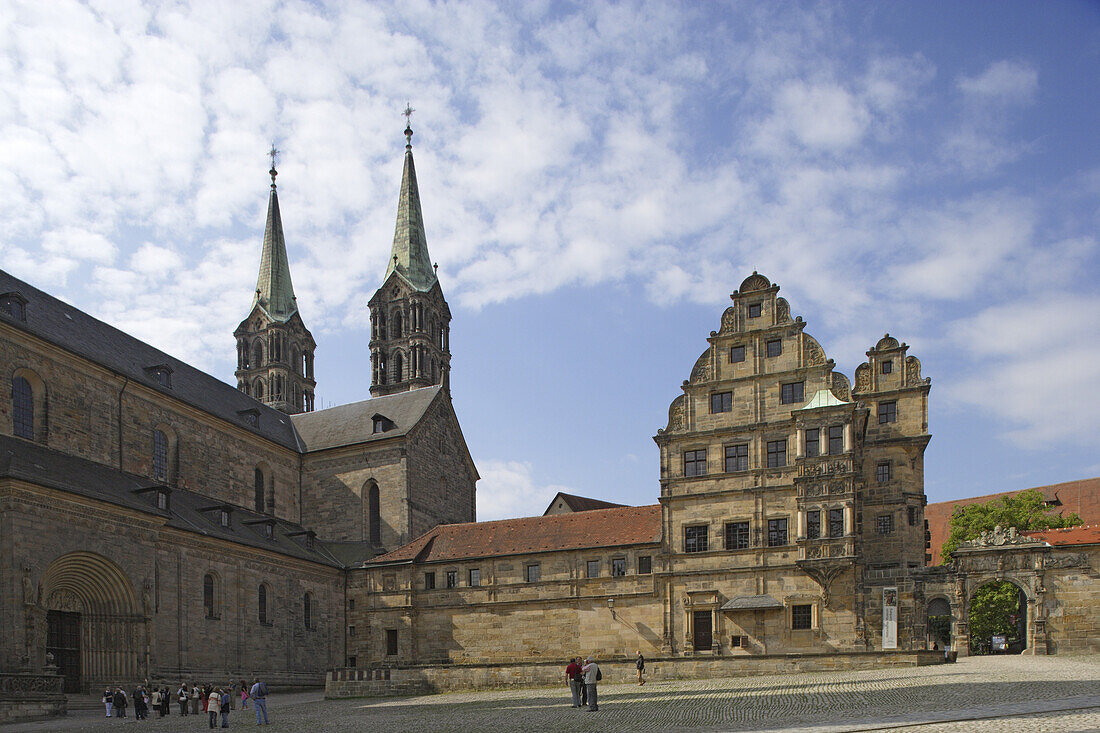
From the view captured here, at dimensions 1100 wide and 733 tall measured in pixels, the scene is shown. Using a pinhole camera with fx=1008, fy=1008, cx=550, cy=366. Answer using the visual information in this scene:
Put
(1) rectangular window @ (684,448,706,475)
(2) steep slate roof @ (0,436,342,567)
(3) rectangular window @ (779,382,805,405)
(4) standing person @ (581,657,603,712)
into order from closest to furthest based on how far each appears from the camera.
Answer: (4) standing person @ (581,657,603,712), (2) steep slate roof @ (0,436,342,567), (3) rectangular window @ (779,382,805,405), (1) rectangular window @ (684,448,706,475)

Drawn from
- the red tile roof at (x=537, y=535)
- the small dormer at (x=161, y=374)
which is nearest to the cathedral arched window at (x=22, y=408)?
the small dormer at (x=161, y=374)

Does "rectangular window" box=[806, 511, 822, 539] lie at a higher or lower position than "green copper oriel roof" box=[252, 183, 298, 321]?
lower

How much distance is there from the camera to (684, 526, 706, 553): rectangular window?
40.1m

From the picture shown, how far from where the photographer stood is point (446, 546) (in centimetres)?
4706

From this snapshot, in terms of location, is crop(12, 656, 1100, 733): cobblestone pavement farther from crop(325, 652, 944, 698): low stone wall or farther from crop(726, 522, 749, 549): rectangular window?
crop(726, 522, 749, 549): rectangular window

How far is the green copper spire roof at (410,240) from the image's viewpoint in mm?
82375

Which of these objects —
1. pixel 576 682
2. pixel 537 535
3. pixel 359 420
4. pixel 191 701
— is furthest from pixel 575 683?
pixel 359 420

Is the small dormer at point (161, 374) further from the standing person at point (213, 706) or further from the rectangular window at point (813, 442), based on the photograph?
the rectangular window at point (813, 442)

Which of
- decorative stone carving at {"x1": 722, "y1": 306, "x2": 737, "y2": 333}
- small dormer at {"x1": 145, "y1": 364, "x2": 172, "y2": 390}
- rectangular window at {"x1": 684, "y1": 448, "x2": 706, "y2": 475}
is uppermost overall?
decorative stone carving at {"x1": 722, "y1": 306, "x2": 737, "y2": 333}

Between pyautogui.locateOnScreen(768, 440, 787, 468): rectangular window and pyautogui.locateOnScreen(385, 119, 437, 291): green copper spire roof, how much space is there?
46426 mm

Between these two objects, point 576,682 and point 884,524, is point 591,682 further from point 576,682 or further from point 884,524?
point 884,524

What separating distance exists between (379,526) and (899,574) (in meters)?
26.7

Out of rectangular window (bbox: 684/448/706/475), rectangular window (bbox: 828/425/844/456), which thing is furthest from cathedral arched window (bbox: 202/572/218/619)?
rectangular window (bbox: 828/425/844/456)

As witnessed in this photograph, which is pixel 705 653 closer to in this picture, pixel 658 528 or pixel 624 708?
pixel 658 528
